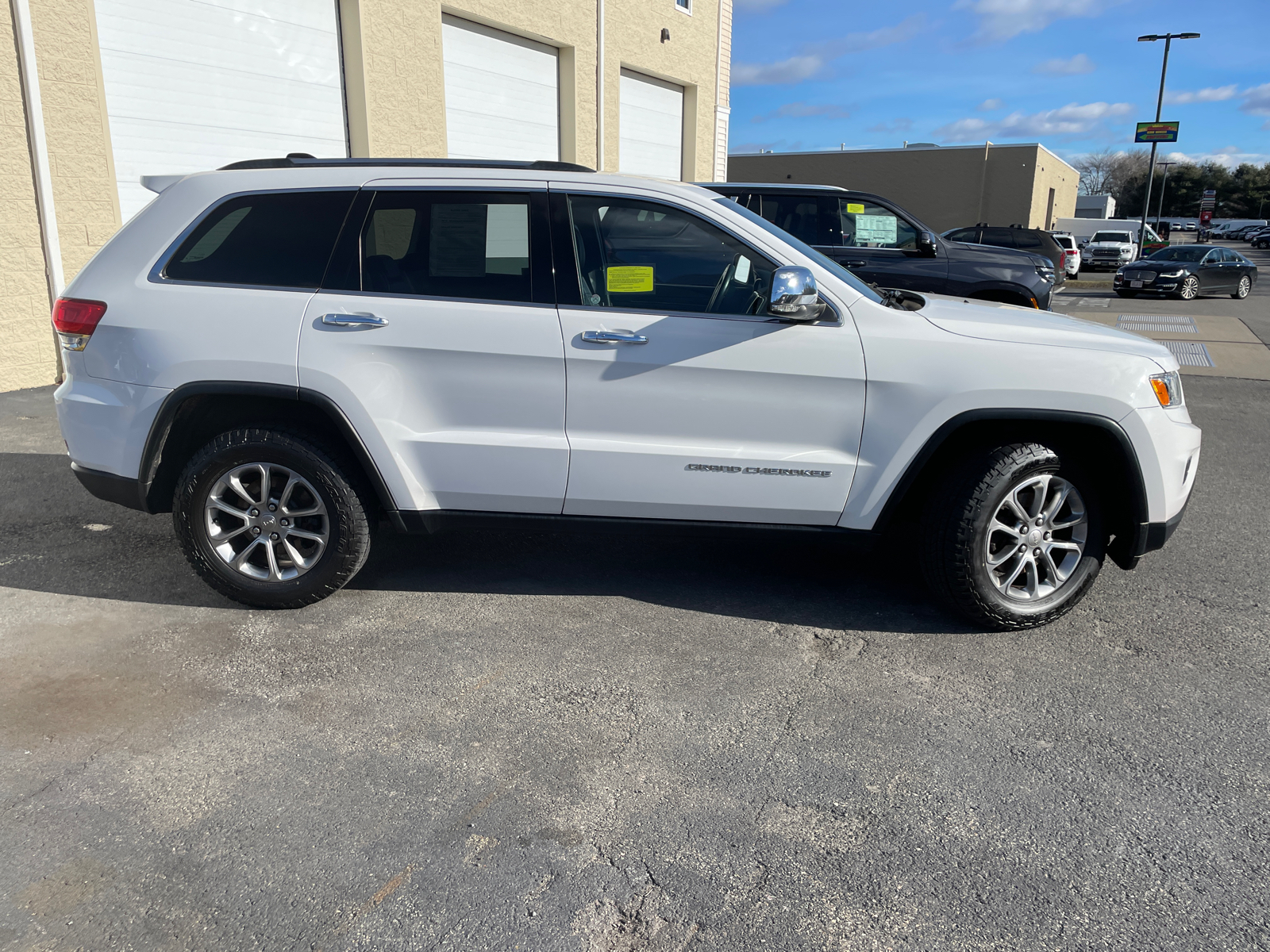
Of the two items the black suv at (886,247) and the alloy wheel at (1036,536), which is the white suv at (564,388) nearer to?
the alloy wheel at (1036,536)

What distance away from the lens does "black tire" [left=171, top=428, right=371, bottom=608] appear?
393cm

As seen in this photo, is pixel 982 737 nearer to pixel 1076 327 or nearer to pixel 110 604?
pixel 1076 327

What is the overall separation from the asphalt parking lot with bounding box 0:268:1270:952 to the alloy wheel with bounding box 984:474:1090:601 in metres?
0.24

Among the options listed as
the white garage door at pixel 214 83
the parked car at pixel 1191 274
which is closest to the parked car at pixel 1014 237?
the parked car at pixel 1191 274

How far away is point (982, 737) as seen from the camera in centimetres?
319

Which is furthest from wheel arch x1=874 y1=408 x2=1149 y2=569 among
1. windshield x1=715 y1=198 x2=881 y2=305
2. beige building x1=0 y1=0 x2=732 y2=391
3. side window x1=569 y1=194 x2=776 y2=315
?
beige building x1=0 y1=0 x2=732 y2=391

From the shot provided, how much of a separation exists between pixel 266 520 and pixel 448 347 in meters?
1.10

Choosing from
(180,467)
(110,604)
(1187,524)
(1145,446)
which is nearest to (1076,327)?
(1145,446)

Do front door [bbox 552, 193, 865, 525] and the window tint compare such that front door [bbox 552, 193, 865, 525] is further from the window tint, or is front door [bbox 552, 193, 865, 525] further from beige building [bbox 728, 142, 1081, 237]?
beige building [bbox 728, 142, 1081, 237]

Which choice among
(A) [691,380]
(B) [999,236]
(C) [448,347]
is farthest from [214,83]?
(B) [999,236]

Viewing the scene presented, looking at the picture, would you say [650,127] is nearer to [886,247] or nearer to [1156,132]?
[886,247]

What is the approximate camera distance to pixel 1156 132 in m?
42.0

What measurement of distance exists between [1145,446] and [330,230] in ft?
11.2

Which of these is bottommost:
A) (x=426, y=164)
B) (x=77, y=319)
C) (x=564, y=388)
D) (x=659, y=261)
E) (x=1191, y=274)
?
(x=564, y=388)
